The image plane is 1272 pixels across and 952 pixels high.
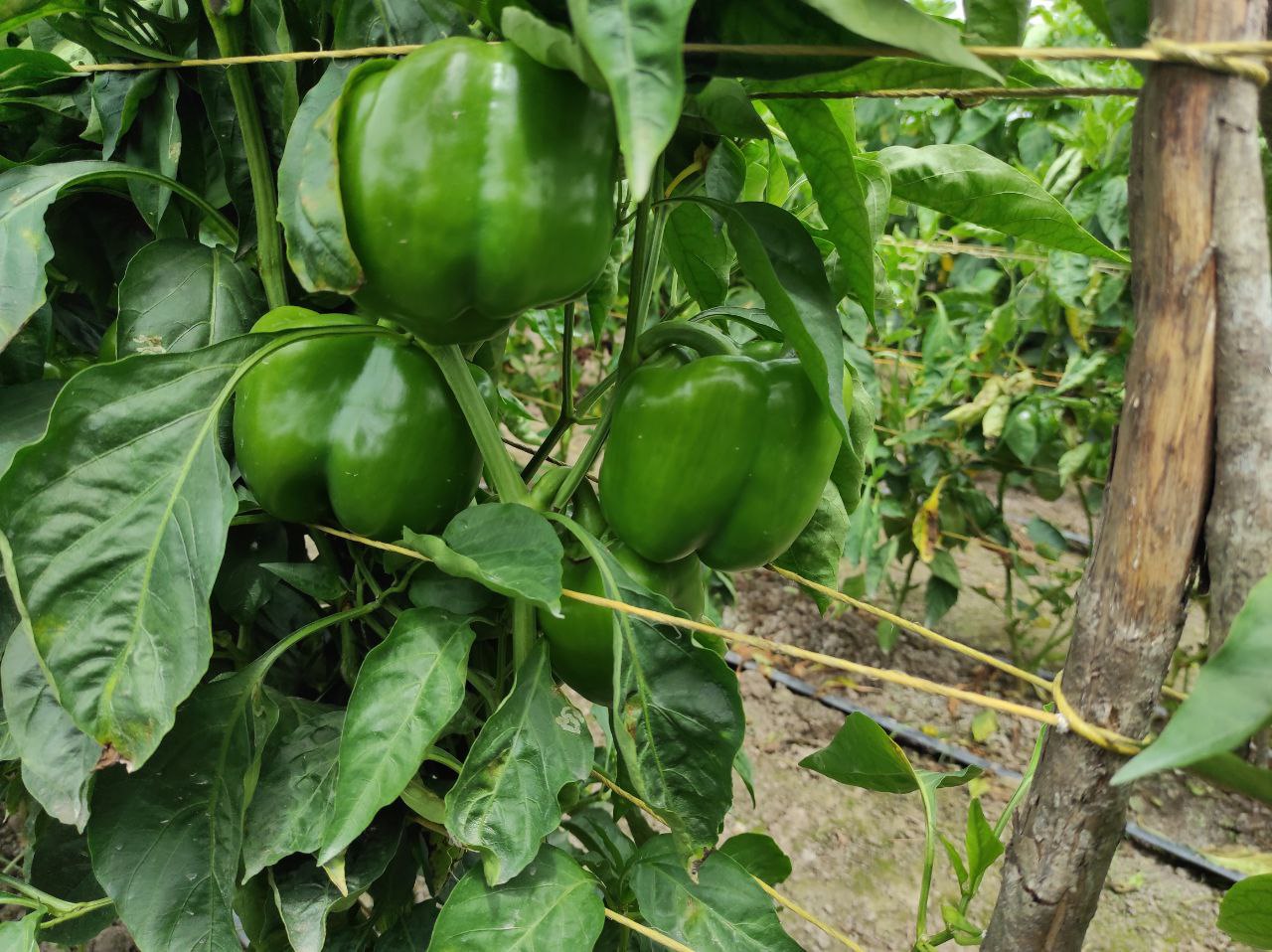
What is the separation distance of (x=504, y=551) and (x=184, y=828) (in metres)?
0.29

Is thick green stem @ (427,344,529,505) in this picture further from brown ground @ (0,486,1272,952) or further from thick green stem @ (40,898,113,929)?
brown ground @ (0,486,1272,952)

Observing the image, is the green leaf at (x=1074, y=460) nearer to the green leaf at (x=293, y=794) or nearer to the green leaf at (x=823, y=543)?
the green leaf at (x=823, y=543)

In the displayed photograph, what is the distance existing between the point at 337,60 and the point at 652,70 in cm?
26

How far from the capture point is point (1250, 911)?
394mm

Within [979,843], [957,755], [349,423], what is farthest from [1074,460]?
[349,423]

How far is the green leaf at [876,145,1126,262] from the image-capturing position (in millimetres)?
546

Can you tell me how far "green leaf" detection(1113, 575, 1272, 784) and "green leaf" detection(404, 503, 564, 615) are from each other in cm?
27

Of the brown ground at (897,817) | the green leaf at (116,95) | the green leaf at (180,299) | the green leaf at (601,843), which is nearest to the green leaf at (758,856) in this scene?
the green leaf at (601,843)

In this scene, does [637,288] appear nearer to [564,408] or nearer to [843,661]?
[564,408]

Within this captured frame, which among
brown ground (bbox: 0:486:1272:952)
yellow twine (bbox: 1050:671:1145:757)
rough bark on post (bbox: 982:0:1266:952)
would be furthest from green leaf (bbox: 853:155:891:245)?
brown ground (bbox: 0:486:1272:952)

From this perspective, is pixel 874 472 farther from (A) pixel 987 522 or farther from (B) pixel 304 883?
(B) pixel 304 883

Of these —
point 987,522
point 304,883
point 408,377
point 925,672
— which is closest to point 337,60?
point 408,377

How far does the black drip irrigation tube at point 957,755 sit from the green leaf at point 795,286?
94cm

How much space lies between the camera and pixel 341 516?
0.57 metres
